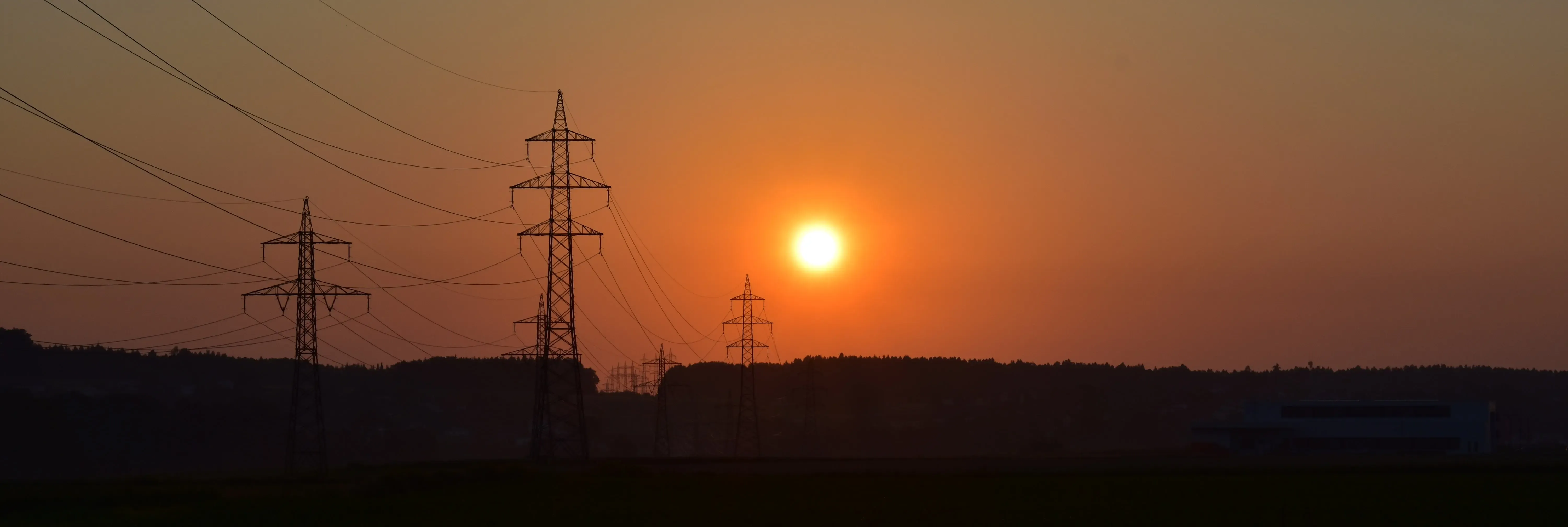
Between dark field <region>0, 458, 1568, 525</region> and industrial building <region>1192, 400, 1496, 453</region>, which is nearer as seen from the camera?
dark field <region>0, 458, 1568, 525</region>

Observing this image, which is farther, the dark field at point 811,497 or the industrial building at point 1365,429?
the industrial building at point 1365,429

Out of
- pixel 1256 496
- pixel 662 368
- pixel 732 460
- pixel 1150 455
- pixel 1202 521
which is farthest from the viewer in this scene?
pixel 662 368

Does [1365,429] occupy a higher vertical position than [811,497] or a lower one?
lower

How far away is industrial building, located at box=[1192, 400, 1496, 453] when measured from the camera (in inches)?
5438

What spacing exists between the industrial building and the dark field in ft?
173

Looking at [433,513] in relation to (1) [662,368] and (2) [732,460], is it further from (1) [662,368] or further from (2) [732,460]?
(1) [662,368]

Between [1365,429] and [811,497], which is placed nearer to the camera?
[811,497]

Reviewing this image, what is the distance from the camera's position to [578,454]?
541ft

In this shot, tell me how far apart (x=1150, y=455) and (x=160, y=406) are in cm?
11712

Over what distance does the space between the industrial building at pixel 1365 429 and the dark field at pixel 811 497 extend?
52751 millimetres

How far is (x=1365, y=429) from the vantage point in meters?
141

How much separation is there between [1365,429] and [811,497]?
9777cm

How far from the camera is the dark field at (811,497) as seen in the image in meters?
51.2

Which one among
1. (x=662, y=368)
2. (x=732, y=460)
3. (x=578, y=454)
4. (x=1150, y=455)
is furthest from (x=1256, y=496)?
(x=578, y=454)
